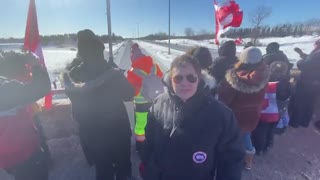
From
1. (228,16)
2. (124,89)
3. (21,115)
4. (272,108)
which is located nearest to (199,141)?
(124,89)

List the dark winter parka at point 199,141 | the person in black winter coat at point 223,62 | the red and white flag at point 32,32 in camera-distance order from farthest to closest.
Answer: the person in black winter coat at point 223,62 < the red and white flag at point 32,32 < the dark winter parka at point 199,141

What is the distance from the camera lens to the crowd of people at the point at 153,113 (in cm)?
196

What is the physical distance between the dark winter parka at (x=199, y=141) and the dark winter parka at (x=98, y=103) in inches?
30.2

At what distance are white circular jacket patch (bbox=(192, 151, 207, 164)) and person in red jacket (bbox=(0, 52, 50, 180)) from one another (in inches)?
53.8

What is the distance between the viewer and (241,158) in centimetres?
196

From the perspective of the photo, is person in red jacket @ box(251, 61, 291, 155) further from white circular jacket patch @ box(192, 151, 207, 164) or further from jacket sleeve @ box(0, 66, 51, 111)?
jacket sleeve @ box(0, 66, 51, 111)

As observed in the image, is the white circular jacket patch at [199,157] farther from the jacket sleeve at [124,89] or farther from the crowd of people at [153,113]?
the jacket sleeve at [124,89]

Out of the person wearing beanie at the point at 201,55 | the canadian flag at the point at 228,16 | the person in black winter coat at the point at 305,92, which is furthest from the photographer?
the canadian flag at the point at 228,16

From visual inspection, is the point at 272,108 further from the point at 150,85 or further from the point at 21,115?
the point at 21,115

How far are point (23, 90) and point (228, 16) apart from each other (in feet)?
14.5

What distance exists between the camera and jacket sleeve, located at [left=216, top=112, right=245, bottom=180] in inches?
76.2

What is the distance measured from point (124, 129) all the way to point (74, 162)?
1.35m

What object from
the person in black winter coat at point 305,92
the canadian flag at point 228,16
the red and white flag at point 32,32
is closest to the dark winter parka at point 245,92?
the person in black winter coat at point 305,92

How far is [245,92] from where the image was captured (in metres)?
3.06
